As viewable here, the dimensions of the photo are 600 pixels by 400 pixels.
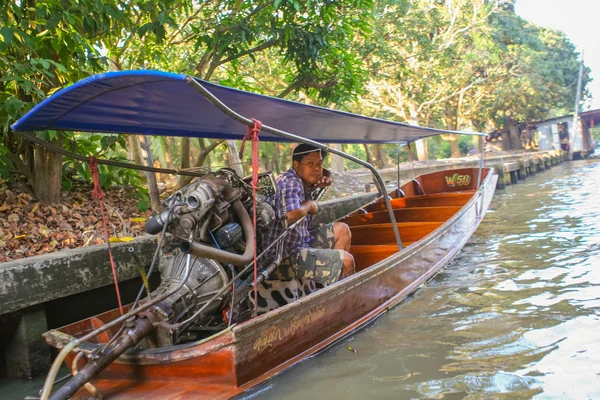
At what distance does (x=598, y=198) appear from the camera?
10.6m

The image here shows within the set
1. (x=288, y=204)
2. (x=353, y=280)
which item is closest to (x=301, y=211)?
(x=288, y=204)

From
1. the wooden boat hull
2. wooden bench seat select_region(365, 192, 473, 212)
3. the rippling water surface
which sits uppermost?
wooden bench seat select_region(365, 192, 473, 212)

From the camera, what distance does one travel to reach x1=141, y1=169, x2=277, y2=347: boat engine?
331 centimetres

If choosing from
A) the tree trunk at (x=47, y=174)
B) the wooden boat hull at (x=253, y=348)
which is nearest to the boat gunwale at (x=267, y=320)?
the wooden boat hull at (x=253, y=348)

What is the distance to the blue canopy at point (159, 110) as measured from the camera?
9.79ft

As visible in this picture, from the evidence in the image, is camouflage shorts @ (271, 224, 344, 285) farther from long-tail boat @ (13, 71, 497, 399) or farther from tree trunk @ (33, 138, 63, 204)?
tree trunk @ (33, 138, 63, 204)

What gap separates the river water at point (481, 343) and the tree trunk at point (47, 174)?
2.30 meters

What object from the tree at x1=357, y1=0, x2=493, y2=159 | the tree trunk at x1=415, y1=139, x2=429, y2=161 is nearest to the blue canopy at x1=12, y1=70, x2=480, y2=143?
the tree at x1=357, y1=0, x2=493, y2=159

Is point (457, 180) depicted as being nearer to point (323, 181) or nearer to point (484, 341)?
point (323, 181)

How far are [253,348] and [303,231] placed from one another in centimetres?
149

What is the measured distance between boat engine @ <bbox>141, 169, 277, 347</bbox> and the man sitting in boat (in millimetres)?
398

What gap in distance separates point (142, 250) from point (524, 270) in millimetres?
4167

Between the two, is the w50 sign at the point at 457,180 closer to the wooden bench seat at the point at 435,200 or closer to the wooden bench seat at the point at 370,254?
the wooden bench seat at the point at 435,200

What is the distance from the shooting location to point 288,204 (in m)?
4.04
